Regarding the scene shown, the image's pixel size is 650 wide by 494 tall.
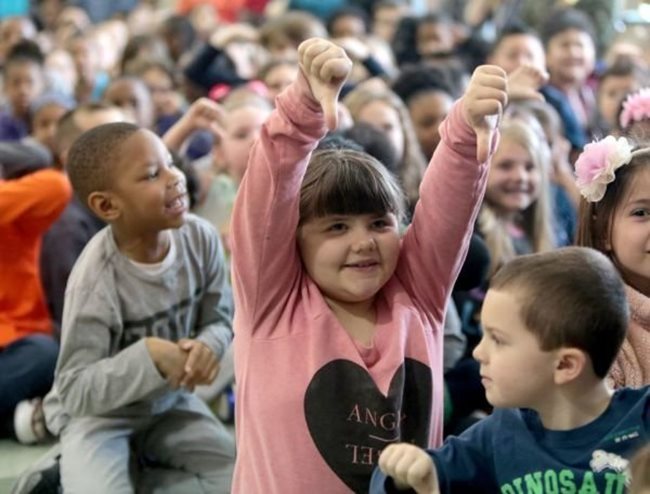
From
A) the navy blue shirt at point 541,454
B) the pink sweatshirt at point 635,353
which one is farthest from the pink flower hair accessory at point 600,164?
the navy blue shirt at point 541,454

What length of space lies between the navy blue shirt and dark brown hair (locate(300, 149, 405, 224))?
0.37 meters

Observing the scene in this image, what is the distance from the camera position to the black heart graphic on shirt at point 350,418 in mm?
1608

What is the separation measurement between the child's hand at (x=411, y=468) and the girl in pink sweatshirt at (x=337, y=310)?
0.24m

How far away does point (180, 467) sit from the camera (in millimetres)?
2273

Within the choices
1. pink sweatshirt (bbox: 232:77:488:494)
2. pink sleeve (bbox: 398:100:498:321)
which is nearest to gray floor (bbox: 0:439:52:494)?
pink sweatshirt (bbox: 232:77:488:494)

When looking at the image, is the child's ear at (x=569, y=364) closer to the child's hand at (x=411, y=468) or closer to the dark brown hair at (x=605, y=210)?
the child's hand at (x=411, y=468)

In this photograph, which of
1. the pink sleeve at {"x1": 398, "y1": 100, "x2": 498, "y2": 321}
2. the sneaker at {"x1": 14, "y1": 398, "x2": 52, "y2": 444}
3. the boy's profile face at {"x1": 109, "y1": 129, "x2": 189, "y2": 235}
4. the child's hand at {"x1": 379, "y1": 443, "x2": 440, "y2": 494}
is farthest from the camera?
the sneaker at {"x1": 14, "y1": 398, "x2": 52, "y2": 444}

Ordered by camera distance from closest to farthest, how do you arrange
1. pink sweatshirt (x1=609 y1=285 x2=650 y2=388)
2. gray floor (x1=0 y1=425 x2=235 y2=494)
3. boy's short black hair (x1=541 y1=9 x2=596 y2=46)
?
pink sweatshirt (x1=609 y1=285 x2=650 y2=388) → gray floor (x1=0 y1=425 x2=235 y2=494) → boy's short black hair (x1=541 y1=9 x2=596 y2=46)

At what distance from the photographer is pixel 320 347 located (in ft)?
5.32

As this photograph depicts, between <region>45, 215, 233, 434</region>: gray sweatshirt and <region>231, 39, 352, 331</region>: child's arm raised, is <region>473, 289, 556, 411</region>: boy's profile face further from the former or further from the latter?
<region>45, 215, 233, 434</region>: gray sweatshirt

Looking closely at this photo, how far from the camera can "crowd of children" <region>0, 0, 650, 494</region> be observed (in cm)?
138

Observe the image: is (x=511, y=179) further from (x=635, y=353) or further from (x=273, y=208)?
(x=273, y=208)

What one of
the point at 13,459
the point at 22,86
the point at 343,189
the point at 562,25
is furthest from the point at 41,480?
the point at 562,25

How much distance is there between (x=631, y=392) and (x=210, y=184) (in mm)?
1887
